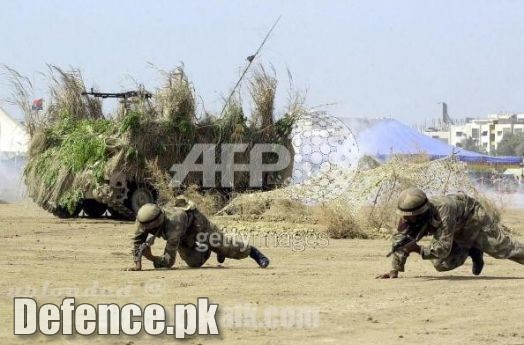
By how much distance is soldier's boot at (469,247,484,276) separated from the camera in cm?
1311

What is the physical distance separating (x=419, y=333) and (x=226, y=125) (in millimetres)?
17358

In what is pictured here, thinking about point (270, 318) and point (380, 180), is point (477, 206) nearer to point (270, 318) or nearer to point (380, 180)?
point (270, 318)

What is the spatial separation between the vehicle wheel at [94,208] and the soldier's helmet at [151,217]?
44.8 feet

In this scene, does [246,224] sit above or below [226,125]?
below

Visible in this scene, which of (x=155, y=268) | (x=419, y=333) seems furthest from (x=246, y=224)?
(x=419, y=333)

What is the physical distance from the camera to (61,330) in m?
8.91

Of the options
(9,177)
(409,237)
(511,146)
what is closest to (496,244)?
(409,237)

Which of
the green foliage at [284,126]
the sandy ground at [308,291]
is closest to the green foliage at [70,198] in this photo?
the green foliage at [284,126]

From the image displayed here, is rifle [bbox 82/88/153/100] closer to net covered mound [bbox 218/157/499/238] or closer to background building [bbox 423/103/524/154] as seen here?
net covered mound [bbox 218/157/499/238]

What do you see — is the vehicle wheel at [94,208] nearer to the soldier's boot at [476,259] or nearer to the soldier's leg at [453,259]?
the soldier's boot at [476,259]

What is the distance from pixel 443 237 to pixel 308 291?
164 cm

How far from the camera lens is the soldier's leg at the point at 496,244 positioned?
12844 mm

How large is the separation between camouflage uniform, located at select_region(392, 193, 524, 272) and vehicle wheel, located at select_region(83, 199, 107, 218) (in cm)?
1487

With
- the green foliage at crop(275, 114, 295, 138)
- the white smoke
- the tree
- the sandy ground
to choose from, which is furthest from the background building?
the sandy ground
